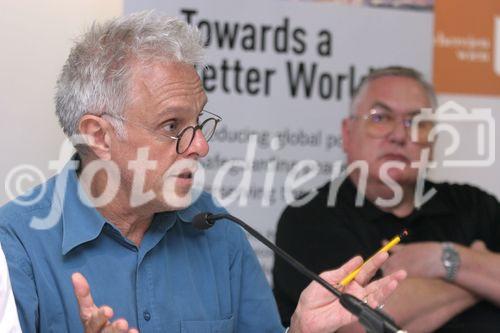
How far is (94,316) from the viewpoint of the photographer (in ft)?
5.92

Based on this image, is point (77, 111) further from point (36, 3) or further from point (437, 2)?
point (437, 2)

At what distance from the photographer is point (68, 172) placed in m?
2.31

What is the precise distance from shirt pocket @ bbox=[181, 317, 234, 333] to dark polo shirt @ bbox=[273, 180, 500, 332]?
2.56ft

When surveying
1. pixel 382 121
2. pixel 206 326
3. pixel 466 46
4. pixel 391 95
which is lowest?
pixel 206 326

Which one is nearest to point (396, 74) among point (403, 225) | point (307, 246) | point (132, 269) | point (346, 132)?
point (346, 132)

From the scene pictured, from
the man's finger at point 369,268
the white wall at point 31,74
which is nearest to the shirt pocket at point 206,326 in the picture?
the man's finger at point 369,268

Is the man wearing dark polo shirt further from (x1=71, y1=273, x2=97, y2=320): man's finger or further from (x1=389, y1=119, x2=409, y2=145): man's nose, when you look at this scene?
(x1=71, y1=273, x2=97, y2=320): man's finger

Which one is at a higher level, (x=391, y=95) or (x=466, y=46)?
(x=466, y=46)

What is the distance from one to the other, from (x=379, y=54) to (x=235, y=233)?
1.47 m

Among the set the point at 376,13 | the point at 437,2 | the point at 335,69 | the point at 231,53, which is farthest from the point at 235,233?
the point at 437,2

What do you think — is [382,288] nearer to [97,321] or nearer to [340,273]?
[340,273]

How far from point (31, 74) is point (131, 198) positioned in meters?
0.91

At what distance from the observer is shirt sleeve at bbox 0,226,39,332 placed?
203cm

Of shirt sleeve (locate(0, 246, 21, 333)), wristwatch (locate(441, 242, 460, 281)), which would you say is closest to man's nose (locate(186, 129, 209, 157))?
shirt sleeve (locate(0, 246, 21, 333))
